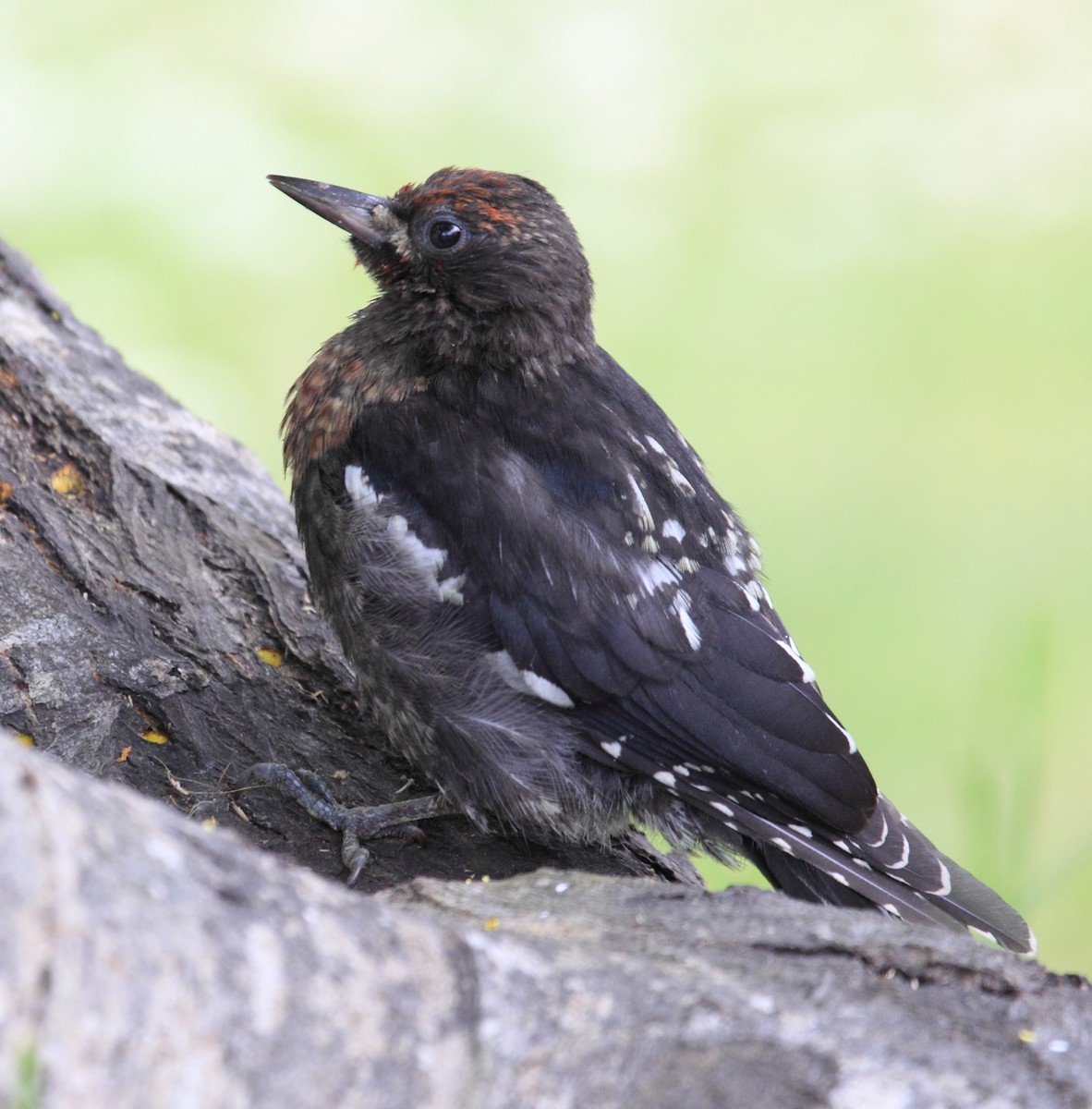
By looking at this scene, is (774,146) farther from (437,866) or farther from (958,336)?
(437,866)

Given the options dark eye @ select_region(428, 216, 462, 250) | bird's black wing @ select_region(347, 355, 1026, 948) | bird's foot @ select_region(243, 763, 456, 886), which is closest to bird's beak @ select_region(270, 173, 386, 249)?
dark eye @ select_region(428, 216, 462, 250)

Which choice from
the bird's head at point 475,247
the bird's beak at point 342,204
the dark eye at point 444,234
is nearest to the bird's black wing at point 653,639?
the bird's head at point 475,247

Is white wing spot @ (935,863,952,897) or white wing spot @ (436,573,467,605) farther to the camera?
white wing spot @ (436,573,467,605)

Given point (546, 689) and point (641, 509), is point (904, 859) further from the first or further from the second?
point (641, 509)

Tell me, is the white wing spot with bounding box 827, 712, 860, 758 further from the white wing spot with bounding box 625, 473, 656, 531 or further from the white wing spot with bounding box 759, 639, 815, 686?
the white wing spot with bounding box 625, 473, 656, 531

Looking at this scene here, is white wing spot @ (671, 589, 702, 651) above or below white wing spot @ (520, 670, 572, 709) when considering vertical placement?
above

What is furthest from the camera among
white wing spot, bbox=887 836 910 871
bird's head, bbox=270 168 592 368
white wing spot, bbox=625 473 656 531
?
bird's head, bbox=270 168 592 368

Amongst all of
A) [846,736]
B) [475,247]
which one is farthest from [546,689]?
[475,247]

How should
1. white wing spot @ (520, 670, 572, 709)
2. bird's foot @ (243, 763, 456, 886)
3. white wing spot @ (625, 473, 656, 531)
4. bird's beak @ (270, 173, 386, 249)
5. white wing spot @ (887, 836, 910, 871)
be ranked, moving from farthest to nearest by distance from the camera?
bird's beak @ (270, 173, 386, 249) < white wing spot @ (625, 473, 656, 531) < white wing spot @ (520, 670, 572, 709) < white wing spot @ (887, 836, 910, 871) < bird's foot @ (243, 763, 456, 886)

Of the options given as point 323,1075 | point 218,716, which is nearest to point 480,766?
point 218,716
